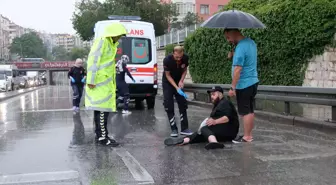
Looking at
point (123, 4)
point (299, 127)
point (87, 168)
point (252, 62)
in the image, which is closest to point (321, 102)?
point (299, 127)

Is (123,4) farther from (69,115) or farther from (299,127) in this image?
(299,127)

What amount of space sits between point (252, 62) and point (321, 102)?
7.08ft

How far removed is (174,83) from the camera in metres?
7.14

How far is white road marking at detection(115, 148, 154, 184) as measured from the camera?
448 centimetres

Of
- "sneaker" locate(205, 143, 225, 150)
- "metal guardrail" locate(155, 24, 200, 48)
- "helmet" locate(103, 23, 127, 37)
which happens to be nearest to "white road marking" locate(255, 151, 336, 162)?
"sneaker" locate(205, 143, 225, 150)

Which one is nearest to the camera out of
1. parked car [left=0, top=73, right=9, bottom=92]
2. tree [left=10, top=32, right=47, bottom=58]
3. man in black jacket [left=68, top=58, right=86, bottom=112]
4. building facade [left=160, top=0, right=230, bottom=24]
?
man in black jacket [left=68, top=58, right=86, bottom=112]

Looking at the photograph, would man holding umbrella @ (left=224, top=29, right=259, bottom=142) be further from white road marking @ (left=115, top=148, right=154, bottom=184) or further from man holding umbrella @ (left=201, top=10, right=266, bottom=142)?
white road marking @ (left=115, top=148, right=154, bottom=184)

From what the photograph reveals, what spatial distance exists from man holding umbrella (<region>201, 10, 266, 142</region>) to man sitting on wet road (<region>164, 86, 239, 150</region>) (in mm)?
197

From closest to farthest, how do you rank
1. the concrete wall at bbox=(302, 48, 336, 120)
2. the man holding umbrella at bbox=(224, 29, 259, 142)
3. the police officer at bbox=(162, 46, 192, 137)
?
the man holding umbrella at bbox=(224, 29, 259, 142), the police officer at bbox=(162, 46, 192, 137), the concrete wall at bbox=(302, 48, 336, 120)

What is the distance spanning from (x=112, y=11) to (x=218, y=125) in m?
31.6

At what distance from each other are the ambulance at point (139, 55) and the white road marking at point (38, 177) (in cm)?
756

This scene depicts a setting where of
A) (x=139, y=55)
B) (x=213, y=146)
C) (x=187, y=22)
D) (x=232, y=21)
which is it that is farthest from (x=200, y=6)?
(x=213, y=146)

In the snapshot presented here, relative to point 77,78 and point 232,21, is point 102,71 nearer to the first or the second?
point 232,21

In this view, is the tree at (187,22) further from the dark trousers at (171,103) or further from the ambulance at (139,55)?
the dark trousers at (171,103)
